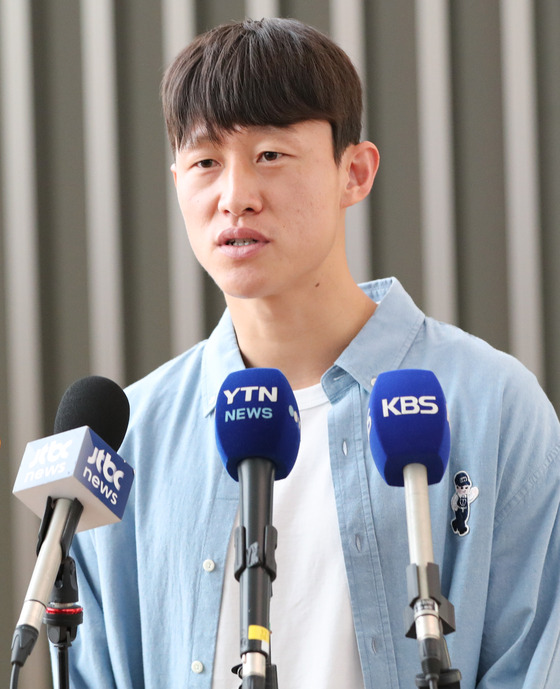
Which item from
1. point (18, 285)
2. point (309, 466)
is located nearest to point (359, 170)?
point (309, 466)

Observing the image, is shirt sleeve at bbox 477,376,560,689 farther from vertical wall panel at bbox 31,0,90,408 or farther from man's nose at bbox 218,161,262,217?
vertical wall panel at bbox 31,0,90,408

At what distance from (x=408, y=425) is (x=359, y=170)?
0.75m

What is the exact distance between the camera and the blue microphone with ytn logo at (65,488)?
0.85m

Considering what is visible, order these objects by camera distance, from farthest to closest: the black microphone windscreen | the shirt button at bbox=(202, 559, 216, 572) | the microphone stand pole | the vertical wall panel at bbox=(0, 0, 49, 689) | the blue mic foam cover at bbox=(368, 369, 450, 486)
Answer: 1. the vertical wall panel at bbox=(0, 0, 49, 689)
2. the shirt button at bbox=(202, 559, 216, 572)
3. the black microphone windscreen
4. the blue mic foam cover at bbox=(368, 369, 450, 486)
5. the microphone stand pole

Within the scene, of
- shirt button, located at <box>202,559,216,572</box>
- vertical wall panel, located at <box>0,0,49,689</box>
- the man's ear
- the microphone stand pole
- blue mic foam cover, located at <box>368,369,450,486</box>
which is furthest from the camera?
vertical wall panel, located at <box>0,0,49,689</box>

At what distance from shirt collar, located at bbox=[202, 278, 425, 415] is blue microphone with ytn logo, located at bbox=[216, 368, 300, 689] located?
0.43 m

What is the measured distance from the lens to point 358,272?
223 centimetres

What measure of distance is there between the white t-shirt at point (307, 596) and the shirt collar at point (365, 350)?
0.10m

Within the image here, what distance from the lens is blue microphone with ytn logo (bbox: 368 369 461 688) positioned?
77 centimetres

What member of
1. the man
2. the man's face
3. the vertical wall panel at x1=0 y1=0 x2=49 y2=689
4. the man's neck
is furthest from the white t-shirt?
the vertical wall panel at x1=0 y1=0 x2=49 y2=689

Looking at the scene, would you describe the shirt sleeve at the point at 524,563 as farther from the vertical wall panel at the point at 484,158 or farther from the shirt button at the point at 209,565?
the vertical wall panel at the point at 484,158

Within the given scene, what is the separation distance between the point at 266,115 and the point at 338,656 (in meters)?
0.78

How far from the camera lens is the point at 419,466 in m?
0.88

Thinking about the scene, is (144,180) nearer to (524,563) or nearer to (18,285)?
(18,285)
